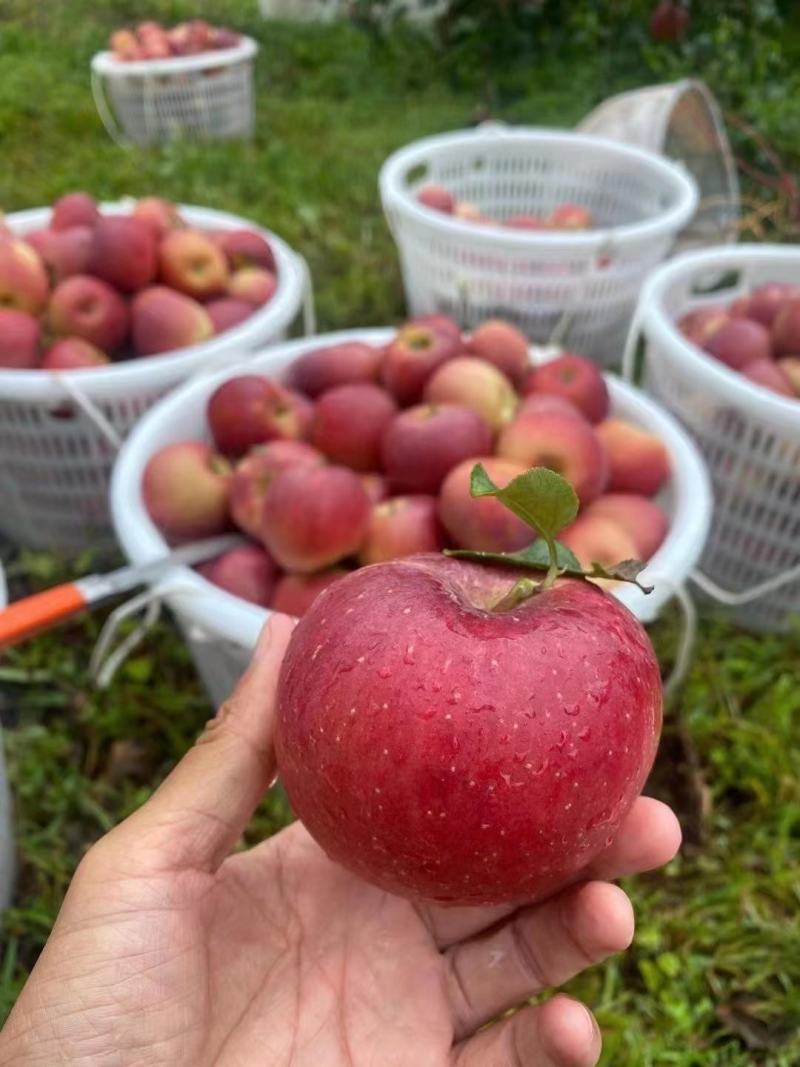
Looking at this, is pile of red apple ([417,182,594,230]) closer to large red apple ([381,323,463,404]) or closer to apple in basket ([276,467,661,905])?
large red apple ([381,323,463,404])

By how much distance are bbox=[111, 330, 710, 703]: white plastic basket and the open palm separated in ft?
1.01

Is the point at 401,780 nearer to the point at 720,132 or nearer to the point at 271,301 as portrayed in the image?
the point at 271,301

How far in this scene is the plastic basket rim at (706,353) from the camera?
150 cm

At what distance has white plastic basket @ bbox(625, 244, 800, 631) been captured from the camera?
5.08ft

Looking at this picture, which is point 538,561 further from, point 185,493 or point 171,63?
point 171,63

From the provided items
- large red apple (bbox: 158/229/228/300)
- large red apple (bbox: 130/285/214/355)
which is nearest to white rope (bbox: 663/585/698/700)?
large red apple (bbox: 130/285/214/355)

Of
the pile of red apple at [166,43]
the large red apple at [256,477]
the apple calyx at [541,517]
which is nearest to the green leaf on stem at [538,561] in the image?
the apple calyx at [541,517]

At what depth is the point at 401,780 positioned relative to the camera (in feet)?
2.16

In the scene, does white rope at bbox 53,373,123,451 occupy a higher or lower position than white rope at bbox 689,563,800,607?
higher

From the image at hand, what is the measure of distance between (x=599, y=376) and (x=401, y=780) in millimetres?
1112

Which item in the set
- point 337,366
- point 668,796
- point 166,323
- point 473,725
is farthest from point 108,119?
point 473,725

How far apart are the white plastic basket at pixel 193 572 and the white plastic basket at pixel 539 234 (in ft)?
1.62

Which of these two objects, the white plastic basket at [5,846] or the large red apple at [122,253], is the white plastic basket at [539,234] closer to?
the large red apple at [122,253]

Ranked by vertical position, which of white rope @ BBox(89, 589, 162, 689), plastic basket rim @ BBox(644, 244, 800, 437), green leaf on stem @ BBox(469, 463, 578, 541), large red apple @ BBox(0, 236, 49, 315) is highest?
green leaf on stem @ BBox(469, 463, 578, 541)
